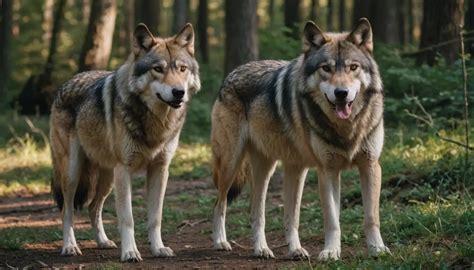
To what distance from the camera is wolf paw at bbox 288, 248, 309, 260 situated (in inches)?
278

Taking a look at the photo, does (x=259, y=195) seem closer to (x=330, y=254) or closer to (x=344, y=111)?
(x=330, y=254)

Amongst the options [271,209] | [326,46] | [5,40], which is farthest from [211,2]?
[326,46]

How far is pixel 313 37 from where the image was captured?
6887mm

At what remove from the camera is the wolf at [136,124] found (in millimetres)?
7383

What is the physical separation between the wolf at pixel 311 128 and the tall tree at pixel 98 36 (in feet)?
28.8

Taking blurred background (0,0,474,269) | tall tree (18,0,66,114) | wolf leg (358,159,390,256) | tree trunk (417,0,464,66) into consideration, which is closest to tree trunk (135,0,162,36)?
blurred background (0,0,474,269)

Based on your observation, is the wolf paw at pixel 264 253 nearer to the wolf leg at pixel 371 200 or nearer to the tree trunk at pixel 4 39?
the wolf leg at pixel 371 200

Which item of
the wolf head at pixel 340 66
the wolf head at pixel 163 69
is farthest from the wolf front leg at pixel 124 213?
the wolf head at pixel 340 66

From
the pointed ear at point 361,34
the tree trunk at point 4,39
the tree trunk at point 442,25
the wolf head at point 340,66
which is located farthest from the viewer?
the tree trunk at point 4,39

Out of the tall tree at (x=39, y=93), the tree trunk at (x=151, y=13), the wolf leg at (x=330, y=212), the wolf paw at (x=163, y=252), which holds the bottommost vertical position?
the tall tree at (x=39, y=93)

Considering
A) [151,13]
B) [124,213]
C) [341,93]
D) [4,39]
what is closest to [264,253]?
[124,213]

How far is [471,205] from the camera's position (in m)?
7.12

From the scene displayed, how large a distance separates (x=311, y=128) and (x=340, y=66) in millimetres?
659

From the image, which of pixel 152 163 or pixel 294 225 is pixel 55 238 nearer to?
pixel 152 163
